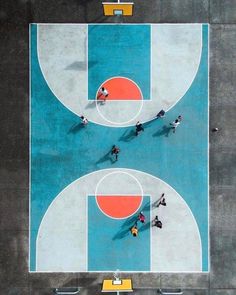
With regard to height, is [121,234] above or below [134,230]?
below

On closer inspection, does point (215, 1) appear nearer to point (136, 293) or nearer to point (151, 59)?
point (151, 59)

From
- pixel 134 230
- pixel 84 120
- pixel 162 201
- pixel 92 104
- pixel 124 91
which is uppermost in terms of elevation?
pixel 124 91

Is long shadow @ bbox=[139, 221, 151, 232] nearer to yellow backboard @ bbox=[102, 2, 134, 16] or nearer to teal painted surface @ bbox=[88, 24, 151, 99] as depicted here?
teal painted surface @ bbox=[88, 24, 151, 99]

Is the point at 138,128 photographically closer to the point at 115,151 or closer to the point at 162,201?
the point at 115,151

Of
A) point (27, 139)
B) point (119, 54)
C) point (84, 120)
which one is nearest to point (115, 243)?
point (84, 120)

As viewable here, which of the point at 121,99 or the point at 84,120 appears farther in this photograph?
the point at 121,99

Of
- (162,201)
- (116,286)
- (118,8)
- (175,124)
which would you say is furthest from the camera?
(162,201)

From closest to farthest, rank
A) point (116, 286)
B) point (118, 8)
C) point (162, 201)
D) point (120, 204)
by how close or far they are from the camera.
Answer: point (118, 8), point (116, 286), point (162, 201), point (120, 204)
